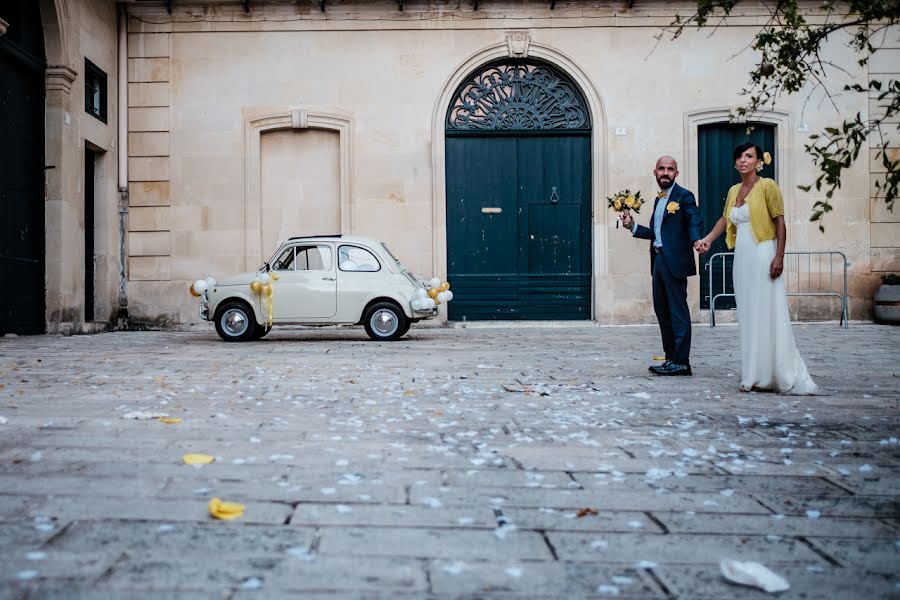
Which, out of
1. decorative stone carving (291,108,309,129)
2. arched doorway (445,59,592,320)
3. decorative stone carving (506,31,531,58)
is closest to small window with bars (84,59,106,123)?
decorative stone carving (291,108,309,129)

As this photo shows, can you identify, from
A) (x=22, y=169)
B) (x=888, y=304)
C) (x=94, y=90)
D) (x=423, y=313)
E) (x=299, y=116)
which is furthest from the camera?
(x=299, y=116)

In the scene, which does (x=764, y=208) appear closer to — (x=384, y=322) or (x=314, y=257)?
(x=384, y=322)

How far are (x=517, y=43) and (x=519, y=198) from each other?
2.75 meters

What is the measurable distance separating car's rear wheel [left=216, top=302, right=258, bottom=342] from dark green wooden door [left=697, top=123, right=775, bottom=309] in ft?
26.7

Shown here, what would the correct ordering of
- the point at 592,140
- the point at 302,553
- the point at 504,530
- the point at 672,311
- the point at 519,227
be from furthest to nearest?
1. the point at 519,227
2. the point at 592,140
3. the point at 672,311
4. the point at 504,530
5. the point at 302,553

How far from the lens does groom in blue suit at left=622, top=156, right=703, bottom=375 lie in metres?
7.31

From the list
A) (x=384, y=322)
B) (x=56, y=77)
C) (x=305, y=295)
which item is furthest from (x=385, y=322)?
(x=56, y=77)

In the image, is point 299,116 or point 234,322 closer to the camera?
point 234,322

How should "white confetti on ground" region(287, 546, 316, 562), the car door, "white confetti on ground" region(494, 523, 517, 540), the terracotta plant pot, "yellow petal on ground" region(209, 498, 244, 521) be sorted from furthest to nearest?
1. the terracotta plant pot
2. the car door
3. "yellow petal on ground" region(209, 498, 244, 521)
4. "white confetti on ground" region(494, 523, 517, 540)
5. "white confetti on ground" region(287, 546, 316, 562)

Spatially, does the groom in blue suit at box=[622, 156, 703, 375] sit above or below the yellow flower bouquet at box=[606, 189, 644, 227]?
below

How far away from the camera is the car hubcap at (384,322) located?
1216 cm

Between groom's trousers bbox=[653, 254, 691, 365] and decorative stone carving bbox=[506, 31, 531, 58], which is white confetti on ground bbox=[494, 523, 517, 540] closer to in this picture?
groom's trousers bbox=[653, 254, 691, 365]

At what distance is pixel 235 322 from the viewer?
39.9 ft

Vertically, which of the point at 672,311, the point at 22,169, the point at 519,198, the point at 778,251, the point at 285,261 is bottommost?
the point at 672,311
